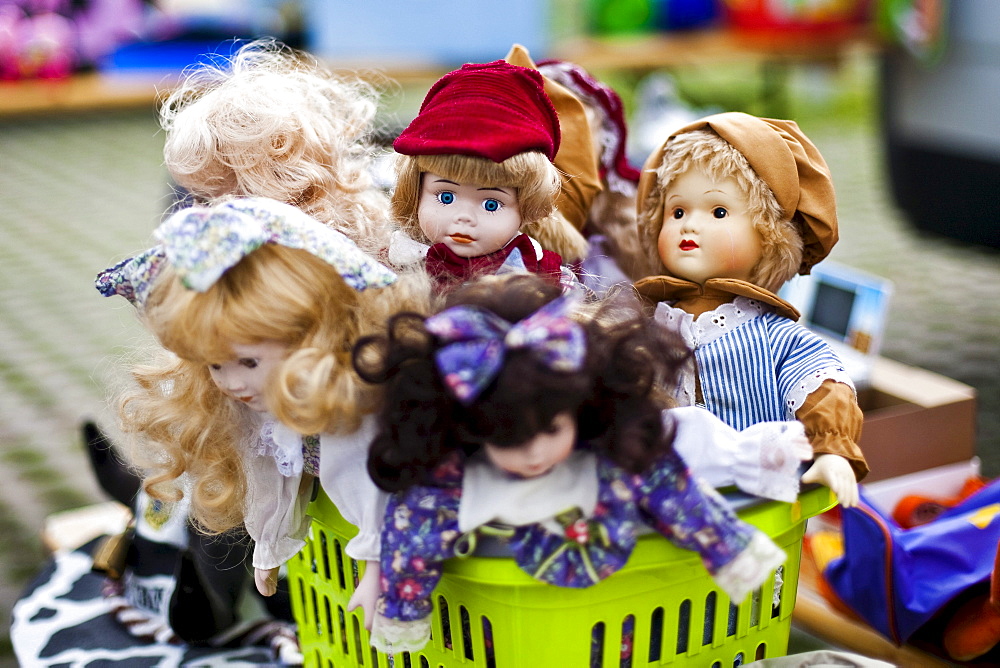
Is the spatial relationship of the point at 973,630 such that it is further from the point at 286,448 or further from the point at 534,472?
the point at 286,448

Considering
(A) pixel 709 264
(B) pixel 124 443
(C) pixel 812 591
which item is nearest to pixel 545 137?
(A) pixel 709 264

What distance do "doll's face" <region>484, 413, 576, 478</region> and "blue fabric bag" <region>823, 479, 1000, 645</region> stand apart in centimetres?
63

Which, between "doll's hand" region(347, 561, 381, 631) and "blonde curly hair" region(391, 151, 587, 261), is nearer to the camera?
"doll's hand" region(347, 561, 381, 631)

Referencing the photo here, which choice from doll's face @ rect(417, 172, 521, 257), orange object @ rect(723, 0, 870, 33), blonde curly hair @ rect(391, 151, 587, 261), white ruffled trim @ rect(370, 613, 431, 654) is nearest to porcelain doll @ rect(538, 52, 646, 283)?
blonde curly hair @ rect(391, 151, 587, 261)

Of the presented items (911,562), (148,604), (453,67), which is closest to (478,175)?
A: (911,562)

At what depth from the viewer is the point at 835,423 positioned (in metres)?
0.97

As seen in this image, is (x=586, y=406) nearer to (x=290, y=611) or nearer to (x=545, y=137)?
(x=545, y=137)

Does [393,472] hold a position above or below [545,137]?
A: below

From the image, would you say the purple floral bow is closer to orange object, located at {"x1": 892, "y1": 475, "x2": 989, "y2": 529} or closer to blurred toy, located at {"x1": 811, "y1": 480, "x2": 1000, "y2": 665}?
blurred toy, located at {"x1": 811, "y1": 480, "x2": 1000, "y2": 665}

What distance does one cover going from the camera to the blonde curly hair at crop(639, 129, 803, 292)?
1.09m

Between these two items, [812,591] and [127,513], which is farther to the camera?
[127,513]

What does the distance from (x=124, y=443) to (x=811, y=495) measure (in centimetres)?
72

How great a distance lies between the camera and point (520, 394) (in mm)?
771

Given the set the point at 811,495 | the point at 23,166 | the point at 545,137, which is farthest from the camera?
the point at 23,166
